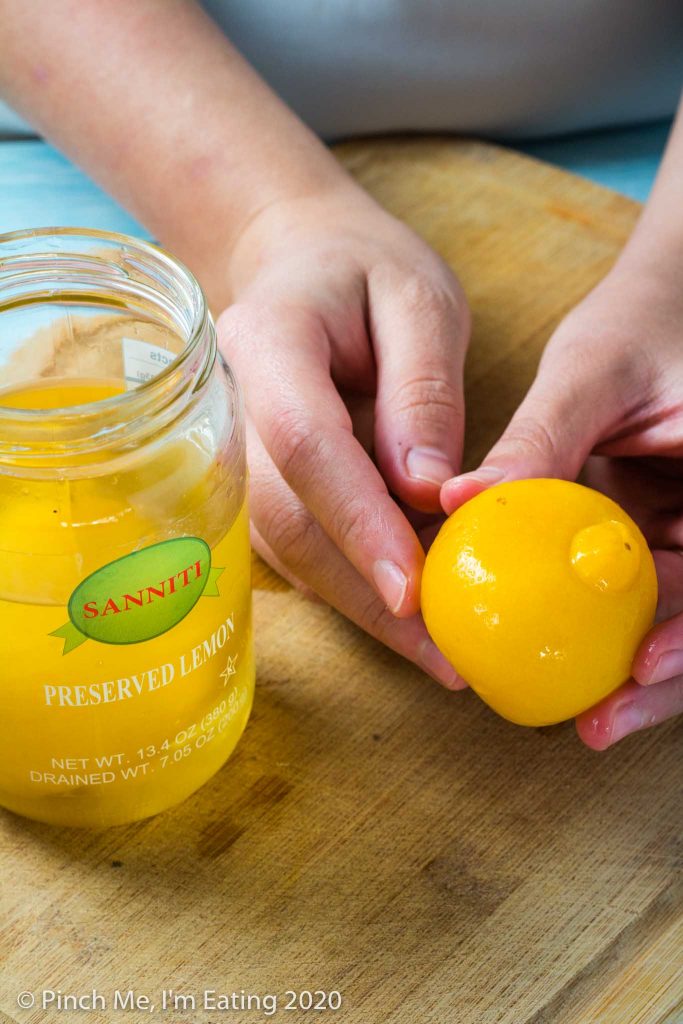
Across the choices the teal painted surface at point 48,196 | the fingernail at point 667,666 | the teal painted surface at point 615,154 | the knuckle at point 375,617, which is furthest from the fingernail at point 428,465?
the teal painted surface at point 615,154

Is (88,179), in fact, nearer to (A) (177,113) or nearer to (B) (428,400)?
(A) (177,113)

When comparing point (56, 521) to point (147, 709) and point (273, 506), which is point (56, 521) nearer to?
point (147, 709)

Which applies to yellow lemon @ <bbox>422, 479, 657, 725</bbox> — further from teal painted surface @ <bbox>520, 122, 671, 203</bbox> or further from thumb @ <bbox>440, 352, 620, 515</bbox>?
teal painted surface @ <bbox>520, 122, 671, 203</bbox>

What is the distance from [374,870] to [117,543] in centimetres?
30

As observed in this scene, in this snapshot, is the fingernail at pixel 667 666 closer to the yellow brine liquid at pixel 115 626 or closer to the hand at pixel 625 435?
the hand at pixel 625 435

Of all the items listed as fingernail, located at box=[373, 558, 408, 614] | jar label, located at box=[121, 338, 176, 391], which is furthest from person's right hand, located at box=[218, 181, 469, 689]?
jar label, located at box=[121, 338, 176, 391]

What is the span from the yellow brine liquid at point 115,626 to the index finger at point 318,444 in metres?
0.09

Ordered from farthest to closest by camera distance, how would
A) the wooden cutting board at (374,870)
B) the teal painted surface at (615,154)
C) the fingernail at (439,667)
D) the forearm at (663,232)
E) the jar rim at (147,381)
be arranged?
1. the teal painted surface at (615,154)
2. the forearm at (663,232)
3. the fingernail at (439,667)
4. the wooden cutting board at (374,870)
5. the jar rim at (147,381)

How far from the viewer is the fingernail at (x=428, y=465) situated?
87 centimetres

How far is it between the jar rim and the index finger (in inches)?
7.1

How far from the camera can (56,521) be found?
0.69 meters

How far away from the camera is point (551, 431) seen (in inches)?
34.7

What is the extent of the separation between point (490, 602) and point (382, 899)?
0.23 meters

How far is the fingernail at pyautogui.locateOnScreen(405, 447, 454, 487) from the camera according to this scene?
0.87 meters
